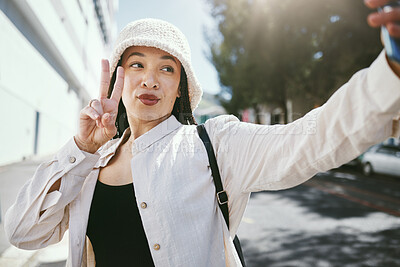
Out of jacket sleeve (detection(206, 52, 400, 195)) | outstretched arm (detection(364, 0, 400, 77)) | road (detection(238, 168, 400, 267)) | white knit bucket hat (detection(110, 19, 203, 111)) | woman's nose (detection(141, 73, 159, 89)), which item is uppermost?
white knit bucket hat (detection(110, 19, 203, 111))

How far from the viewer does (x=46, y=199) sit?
1260mm

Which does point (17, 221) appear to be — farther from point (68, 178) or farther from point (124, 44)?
point (124, 44)

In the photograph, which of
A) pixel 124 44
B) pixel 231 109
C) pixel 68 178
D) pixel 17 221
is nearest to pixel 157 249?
pixel 68 178

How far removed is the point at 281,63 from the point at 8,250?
12929 millimetres

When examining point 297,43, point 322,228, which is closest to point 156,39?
point 322,228

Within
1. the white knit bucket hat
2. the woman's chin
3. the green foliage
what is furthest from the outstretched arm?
the green foliage

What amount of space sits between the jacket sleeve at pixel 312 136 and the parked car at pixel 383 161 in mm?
11452

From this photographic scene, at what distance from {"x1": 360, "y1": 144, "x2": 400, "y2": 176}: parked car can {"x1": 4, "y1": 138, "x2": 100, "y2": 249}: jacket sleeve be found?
1184 cm

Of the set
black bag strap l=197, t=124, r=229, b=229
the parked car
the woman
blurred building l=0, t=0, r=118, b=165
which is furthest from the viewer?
the parked car

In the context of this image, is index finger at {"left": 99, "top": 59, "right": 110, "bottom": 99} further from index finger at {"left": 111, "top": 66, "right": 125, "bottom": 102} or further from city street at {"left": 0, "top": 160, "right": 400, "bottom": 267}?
city street at {"left": 0, "top": 160, "right": 400, "bottom": 267}

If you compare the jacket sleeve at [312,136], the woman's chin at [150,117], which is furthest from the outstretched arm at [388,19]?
the woman's chin at [150,117]

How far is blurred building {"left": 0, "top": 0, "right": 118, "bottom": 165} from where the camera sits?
15.0 feet

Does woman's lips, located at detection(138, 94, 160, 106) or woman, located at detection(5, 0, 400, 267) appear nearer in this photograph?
woman, located at detection(5, 0, 400, 267)

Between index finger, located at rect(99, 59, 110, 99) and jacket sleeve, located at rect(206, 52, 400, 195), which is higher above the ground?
index finger, located at rect(99, 59, 110, 99)
